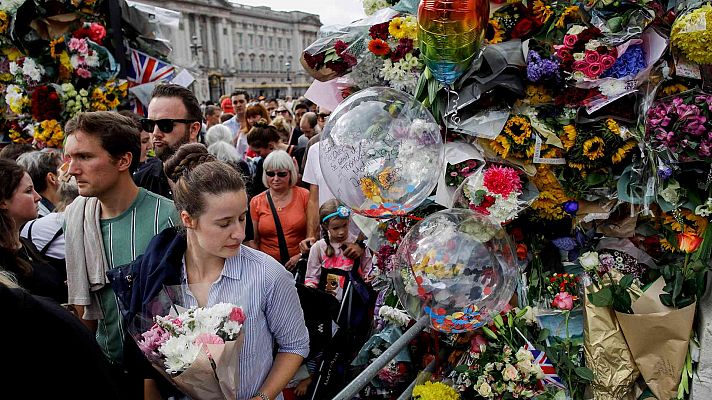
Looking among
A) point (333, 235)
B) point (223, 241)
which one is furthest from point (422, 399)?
point (333, 235)

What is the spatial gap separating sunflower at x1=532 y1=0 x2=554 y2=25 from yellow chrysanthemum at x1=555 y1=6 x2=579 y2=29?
0.16 ft

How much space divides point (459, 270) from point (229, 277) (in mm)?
845

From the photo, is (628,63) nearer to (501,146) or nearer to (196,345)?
(501,146)

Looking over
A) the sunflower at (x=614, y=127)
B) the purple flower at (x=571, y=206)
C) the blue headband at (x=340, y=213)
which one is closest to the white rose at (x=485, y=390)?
the purple flower at (x=571, y=206)

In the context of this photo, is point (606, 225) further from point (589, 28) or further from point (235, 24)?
point (235, 24)

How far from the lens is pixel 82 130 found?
225 cm

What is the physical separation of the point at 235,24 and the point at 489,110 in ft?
252

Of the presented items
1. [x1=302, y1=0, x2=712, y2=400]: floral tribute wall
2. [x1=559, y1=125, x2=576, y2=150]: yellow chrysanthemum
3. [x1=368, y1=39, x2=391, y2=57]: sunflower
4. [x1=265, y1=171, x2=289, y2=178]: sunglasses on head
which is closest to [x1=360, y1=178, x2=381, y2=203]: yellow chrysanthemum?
[x1=302, y1=0, x2=712, y2=400]: floral tribute wall

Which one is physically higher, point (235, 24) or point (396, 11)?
point (396, 11)

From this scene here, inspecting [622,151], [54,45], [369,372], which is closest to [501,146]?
[622,151]

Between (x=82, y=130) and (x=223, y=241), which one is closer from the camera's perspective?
(x=223, y=241)

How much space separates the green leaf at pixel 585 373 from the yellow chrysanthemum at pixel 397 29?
66.5 inches

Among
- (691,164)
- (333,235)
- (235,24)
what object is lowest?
(235,24)

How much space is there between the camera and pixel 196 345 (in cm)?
148
